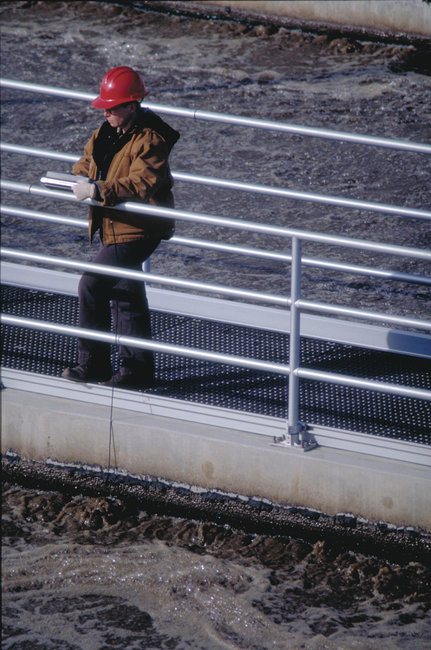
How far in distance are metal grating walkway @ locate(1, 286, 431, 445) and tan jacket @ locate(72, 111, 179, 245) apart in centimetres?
86

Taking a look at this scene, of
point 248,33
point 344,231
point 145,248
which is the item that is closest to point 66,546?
point 145,248

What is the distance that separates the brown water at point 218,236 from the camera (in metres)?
4.32

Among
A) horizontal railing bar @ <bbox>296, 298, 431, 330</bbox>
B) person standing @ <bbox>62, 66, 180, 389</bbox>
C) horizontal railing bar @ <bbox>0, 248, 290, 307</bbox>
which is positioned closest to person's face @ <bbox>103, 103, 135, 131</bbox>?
person standing @ <bbox>62, 66, 180, 389</bbox>

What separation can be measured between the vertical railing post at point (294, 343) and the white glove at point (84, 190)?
960mm

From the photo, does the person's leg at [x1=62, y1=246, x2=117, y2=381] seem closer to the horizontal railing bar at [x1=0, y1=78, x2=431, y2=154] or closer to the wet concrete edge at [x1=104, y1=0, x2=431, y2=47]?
the horizontal railing bar at [x1=0, y1=78, x2=431, y2=154]

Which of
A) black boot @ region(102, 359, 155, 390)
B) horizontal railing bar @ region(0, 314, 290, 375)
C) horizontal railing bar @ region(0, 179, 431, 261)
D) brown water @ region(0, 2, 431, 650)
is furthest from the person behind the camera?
black boot @ region(102, 359, 155, 390)

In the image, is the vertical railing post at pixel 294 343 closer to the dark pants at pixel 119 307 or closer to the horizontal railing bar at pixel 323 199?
the horizontal railing bar at pixel 323 199

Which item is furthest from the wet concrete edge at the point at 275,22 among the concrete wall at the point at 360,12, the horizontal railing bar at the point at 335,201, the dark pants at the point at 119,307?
the dark pants at the point at 119,307

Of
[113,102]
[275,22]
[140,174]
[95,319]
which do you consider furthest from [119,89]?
[275,22]

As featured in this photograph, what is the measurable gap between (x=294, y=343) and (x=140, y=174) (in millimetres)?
1096

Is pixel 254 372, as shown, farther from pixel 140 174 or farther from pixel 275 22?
pixel 275 22

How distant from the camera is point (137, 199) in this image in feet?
15.1

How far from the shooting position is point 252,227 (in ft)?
14.0

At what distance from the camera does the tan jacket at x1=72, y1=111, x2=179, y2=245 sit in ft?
14.8
